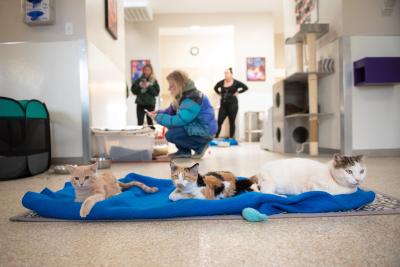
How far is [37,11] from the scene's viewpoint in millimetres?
2863

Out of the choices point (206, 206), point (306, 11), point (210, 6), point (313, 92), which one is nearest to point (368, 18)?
point (313, 92)

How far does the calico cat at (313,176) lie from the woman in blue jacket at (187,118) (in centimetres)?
187

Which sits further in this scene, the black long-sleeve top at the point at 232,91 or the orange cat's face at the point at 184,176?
the black long-sleeve top at the point at 232,91

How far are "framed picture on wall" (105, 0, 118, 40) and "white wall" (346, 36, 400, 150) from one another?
2537mm

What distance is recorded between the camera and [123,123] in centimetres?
462

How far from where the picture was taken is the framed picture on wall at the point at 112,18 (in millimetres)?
3658

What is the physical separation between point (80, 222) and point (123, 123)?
3.54m

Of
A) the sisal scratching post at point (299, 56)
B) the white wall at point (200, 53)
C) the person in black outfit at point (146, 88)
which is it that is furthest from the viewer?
the white wall at point (200, 53)

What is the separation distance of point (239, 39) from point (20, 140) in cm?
625

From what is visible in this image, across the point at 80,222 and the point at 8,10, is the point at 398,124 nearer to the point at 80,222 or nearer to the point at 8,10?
the point at 80,222

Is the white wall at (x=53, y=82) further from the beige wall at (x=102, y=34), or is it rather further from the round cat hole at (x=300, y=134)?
the round cat hole at (x=300, y=134)

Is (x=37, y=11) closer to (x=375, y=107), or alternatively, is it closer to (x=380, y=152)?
(x=375, y=107)

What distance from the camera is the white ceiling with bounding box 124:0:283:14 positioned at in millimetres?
6949

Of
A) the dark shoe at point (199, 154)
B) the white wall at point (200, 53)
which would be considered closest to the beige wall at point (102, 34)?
the dark shoe at point (199, 154)
